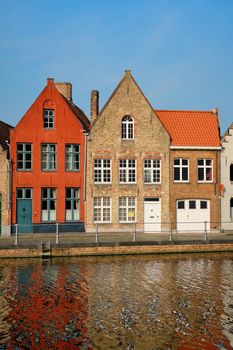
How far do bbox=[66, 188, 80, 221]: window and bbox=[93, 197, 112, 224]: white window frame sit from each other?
51.2 inches

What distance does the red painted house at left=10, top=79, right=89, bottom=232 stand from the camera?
1257 inches

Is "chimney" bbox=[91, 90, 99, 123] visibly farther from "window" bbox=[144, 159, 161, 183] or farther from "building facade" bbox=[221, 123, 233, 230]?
"building facade" bbox=[221, 123, 233, 230]

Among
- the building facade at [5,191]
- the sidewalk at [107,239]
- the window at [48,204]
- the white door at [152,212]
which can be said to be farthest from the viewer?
the white door at [152,212]

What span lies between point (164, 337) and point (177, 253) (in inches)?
569

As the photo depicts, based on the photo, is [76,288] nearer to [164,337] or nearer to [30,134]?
[164,337]

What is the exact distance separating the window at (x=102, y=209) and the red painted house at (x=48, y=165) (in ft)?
3.32

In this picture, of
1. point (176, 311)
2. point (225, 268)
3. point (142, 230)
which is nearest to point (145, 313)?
point (176, 311)

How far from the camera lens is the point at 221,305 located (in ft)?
46.6

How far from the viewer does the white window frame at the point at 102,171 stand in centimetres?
3244

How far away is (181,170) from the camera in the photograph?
107 ft

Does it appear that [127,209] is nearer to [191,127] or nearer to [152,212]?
[152,212]

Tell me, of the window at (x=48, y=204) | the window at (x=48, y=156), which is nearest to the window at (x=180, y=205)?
the window at (x=48, y=204)

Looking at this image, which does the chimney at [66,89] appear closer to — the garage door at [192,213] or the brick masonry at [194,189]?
the brick masonry at [194,189]

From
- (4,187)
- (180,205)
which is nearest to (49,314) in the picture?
(4,187)
